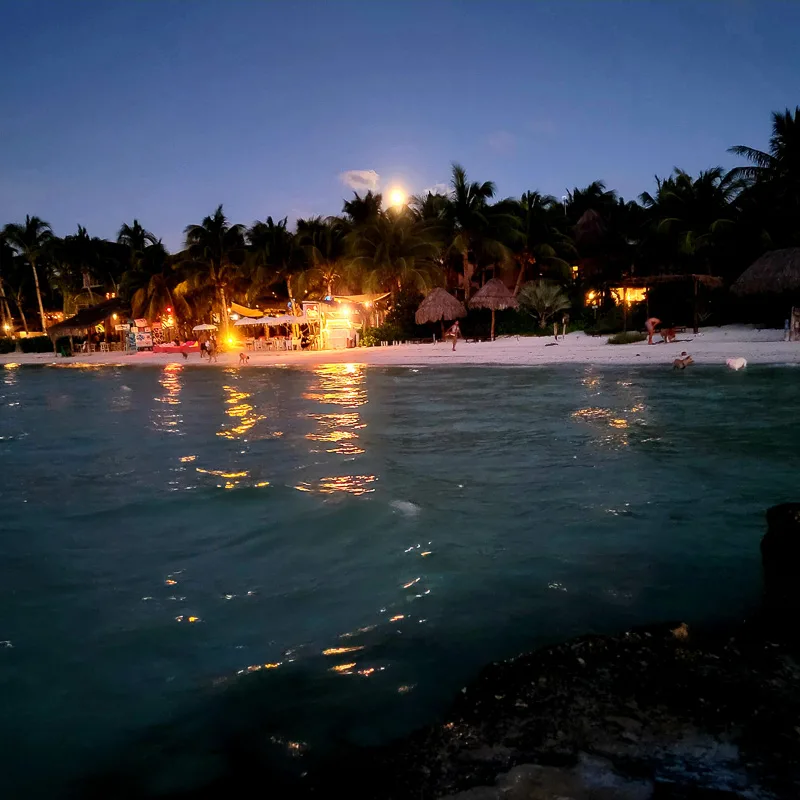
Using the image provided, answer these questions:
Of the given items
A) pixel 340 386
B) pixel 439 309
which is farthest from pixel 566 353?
pixel 340 386

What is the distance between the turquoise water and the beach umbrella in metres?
20.2

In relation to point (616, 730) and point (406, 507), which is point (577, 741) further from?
point (406, 507)

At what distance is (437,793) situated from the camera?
2389mm

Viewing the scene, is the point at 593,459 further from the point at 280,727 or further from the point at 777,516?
the point at 280,727

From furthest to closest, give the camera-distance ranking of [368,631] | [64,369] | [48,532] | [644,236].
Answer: [64,369], [644,236], [48,532], [368,631]

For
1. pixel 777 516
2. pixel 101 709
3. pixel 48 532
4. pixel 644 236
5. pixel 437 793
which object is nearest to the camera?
pixel 437 793

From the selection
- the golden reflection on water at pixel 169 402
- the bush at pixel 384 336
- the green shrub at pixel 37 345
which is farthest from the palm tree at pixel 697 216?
the green shrub at pixel 37 345

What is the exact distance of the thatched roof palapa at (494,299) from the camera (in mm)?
32031

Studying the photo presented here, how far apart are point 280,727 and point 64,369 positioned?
126 ft

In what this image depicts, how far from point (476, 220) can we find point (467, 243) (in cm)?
135

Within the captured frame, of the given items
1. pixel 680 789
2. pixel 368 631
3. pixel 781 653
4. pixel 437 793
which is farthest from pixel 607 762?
pixel 368 631

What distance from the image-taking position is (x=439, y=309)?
32719 mm

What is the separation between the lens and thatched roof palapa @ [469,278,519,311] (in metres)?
32.0

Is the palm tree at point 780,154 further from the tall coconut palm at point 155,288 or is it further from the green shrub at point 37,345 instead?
the green shrub at point 37,345
